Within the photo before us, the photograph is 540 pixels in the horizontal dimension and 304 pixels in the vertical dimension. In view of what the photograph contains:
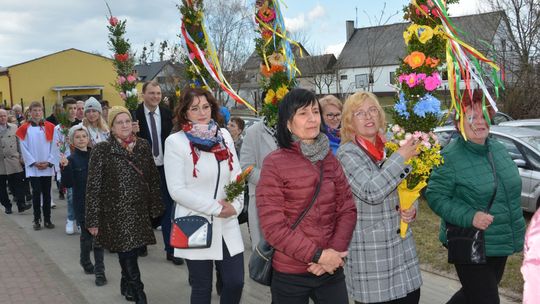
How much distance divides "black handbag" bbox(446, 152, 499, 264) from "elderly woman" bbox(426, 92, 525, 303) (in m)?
0.05

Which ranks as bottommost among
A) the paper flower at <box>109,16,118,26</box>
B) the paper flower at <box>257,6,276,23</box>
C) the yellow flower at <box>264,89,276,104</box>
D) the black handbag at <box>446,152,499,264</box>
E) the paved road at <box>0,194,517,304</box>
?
the paved road at <box>0,194,517,304</box>

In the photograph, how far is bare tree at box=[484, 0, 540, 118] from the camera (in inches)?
744

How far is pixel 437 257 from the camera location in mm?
6477

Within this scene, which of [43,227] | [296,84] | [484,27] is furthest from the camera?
[484,27]

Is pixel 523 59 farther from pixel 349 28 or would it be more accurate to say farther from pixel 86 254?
pixel 349 28

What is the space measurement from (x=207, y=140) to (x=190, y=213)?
0.58 meters

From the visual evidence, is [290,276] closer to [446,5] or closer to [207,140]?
[207,140]

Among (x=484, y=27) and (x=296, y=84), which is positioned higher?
(x=484, y=27)

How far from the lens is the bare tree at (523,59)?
18.9 meters

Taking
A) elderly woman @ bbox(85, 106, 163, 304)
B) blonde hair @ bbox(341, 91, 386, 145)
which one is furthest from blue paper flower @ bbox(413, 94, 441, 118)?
elderly woman @ bbox(85, 106, 163, 304)

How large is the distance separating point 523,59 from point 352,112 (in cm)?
1834

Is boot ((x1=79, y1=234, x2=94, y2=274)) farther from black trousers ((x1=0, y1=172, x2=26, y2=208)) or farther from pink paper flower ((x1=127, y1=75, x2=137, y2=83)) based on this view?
black trousers ((x1=0, y1=172, x2=26, y2=208))

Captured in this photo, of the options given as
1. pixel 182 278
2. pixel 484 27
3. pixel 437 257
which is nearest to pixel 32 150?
pixel 182 278

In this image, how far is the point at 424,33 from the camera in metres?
3.45
